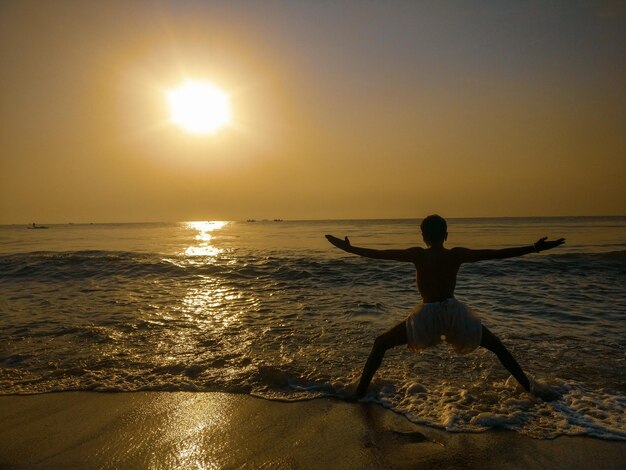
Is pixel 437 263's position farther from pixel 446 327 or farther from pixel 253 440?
pixel 253 440

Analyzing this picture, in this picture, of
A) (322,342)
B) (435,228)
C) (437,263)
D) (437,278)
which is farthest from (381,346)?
(322,342)

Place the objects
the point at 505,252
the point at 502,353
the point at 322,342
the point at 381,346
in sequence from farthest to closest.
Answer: the point at 322,342 < the point at 381,346 < the point at 502,353 < the point at 505,252

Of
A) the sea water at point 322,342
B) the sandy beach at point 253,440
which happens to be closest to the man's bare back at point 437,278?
the sea water at point 322,342

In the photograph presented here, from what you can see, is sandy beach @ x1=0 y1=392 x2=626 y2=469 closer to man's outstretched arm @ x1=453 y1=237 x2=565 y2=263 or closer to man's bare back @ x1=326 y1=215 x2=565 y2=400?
man's bare back @ x1=326 y1=215 x2=565 y2=400

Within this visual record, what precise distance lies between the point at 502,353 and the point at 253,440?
2.96 m

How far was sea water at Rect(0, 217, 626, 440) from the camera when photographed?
4762 mm

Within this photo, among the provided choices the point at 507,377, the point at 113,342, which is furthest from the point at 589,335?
the point at 113,342

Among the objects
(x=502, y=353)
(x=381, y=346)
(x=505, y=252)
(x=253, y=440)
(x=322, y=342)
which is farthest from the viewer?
(x=322, y=342)

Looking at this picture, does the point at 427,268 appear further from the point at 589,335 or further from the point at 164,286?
the point at 164,286

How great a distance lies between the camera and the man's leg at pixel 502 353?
4.60 metres

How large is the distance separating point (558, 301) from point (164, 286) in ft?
40.0

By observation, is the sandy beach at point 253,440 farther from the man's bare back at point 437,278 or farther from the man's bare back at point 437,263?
the man's bare back at point 437,263

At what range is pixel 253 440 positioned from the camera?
3.81 meters

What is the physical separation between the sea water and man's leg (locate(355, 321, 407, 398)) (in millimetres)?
254
